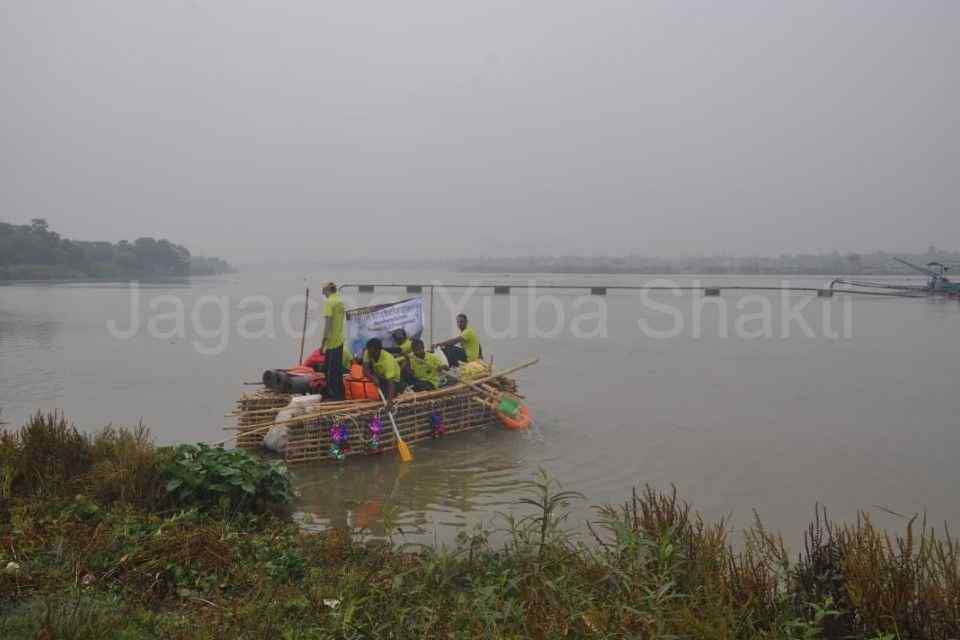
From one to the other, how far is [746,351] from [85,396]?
19.0 m

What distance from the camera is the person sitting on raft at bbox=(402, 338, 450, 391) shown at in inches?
394

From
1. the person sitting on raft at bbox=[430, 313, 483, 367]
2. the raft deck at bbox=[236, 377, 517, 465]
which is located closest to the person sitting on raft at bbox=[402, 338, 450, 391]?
the raft deck at bbox=[236, 377, 517, 465]

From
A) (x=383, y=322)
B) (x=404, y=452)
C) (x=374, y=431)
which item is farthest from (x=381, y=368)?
(x=383, y=322)

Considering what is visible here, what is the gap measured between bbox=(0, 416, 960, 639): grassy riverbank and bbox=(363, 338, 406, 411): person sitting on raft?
3.41 m

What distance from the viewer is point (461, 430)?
33.7ft

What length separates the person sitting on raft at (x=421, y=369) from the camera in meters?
10.0

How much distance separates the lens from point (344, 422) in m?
8.52

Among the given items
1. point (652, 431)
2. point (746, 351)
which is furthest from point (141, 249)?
point (652, 431)

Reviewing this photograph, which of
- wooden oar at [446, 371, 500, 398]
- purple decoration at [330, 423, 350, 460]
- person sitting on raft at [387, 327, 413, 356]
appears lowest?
purple decoration at [330, 423, 350, 460]

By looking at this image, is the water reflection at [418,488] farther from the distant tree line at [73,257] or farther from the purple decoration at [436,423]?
the distant tree line at [73,257]

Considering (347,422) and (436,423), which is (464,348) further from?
(347,422)

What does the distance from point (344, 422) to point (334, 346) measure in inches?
57.9

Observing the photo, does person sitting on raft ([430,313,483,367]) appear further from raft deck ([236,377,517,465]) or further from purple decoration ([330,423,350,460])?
purple decoration ([330,423,350,460])

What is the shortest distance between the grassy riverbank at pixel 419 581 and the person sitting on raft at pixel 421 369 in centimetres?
453
